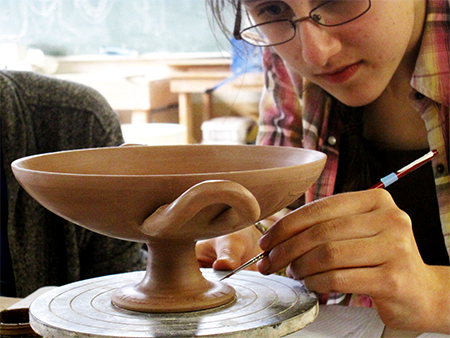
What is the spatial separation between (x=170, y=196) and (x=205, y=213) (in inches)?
1.6

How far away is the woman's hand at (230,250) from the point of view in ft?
2.76

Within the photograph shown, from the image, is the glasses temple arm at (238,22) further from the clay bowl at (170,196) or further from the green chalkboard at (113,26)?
the green chalkboard at (113,26)

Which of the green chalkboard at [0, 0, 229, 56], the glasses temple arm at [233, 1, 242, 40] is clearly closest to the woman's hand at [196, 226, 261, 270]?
the glasses temple arm at [233, 1, 242, 40]

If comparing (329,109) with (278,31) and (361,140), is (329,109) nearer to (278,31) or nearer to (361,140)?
(361,140)

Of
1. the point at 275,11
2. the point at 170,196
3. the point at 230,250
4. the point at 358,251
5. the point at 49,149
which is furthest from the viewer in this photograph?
the point at 49,149

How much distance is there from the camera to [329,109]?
1277mm

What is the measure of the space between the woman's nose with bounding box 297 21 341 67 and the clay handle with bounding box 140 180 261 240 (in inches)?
17.6

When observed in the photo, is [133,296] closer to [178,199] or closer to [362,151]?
[178,199]

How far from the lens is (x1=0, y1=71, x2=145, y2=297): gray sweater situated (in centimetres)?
132

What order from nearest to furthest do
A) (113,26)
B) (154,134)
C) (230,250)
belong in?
(230,250)
(154,134)
(113,26)

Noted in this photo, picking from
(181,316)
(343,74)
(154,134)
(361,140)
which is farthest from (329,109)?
(154,134)

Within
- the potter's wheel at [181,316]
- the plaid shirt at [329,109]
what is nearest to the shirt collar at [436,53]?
the plaid shirt at [329,109]

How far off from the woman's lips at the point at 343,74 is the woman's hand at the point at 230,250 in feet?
1.04

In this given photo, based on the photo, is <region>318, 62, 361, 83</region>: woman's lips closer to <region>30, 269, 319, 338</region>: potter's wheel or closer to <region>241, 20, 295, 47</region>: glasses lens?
<region>241, 20, 295, 47</region>: glasses lens
